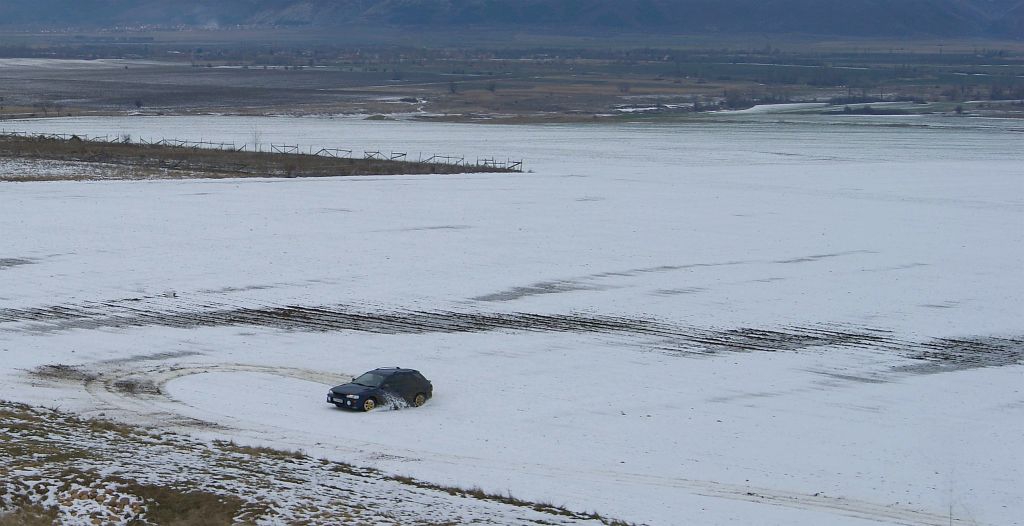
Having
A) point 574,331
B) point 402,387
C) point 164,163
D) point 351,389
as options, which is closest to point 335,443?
point 351,389

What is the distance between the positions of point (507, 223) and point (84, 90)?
115m

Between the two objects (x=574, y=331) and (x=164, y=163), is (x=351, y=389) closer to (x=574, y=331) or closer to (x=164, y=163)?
(x=574, y=331)

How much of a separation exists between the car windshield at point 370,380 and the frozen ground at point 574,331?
0.84 metres

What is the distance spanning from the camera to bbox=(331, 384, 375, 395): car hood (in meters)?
26.9

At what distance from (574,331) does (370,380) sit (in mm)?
9018

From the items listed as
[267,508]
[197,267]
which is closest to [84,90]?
[197,267]

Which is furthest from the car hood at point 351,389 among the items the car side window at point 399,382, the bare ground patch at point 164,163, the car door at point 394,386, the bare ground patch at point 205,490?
the bare ground patch at point 164,163

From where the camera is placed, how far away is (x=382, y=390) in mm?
27047

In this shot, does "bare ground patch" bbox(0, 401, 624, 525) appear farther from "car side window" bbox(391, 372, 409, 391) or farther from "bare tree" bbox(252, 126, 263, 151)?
"bare tree" bbox(252, 126, 263, 151)

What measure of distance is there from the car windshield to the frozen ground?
0.84 meters

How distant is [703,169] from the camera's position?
8306 centimetres

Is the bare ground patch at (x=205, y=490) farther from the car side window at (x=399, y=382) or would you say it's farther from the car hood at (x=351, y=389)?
the car side window at (x=399, y=382)

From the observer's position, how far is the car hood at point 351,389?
1059 inches

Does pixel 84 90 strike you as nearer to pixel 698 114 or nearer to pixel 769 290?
pixel 698 114
